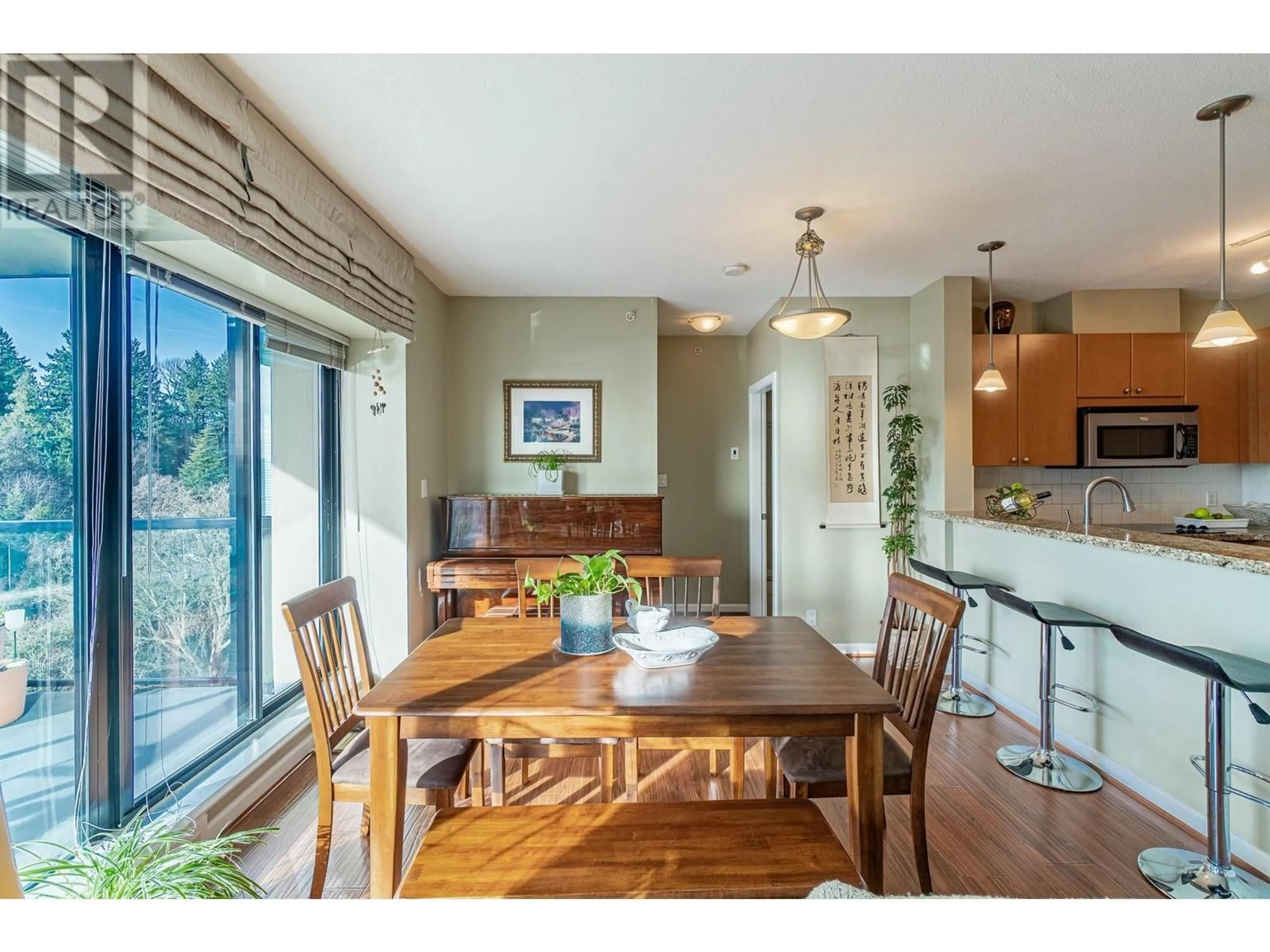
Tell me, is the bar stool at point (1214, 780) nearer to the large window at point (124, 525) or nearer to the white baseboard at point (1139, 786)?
the white baseboard at point (1139, 786)

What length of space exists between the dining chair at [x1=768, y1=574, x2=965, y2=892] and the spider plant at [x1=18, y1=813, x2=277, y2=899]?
4.30ft

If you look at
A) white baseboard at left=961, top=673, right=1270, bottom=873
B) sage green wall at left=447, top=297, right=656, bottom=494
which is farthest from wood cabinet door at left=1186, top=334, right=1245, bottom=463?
sage green wall at left=447, top=297, right=656, bottom=494

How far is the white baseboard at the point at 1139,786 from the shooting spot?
1934 millimetres

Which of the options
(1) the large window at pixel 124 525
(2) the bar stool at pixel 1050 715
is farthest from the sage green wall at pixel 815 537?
(1) the large window at pixel 124 525

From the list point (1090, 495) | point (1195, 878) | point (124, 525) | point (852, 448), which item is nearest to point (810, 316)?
point (1090, 495)

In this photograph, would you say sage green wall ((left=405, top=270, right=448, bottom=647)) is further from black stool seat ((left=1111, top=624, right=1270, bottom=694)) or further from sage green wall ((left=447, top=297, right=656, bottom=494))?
black stool seat ((left=1111, top=624, right=1270, bottom=694))

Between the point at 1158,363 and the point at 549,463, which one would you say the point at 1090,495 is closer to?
the point at 1158,363

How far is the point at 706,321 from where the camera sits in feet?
14.6

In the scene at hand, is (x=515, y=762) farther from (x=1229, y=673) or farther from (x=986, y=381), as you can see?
(x=986, y=381)

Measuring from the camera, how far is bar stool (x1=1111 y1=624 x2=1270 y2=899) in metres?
1.69

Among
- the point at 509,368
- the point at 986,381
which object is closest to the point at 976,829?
the point at 986,381

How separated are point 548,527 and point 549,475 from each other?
16.6 inches

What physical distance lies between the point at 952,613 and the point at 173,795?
250 centimetres

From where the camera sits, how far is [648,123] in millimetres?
1964
